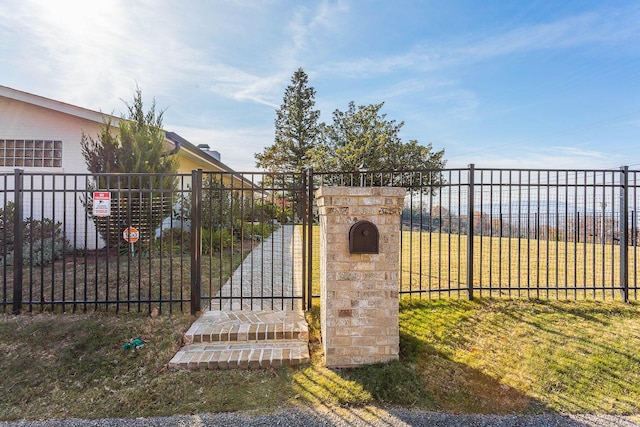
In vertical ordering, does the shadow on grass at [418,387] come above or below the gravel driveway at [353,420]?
above

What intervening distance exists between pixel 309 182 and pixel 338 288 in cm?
164

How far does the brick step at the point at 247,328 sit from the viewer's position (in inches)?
136

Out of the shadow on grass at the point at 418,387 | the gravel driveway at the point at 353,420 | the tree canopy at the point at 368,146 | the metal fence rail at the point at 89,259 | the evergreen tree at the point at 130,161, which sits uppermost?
the tree canopy at the point at 368,146

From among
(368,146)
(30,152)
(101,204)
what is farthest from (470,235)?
(368,146)

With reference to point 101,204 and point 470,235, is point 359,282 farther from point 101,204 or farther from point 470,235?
point 101,204

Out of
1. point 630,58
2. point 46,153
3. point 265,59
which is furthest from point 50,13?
point 630,58

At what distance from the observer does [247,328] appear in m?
3.57

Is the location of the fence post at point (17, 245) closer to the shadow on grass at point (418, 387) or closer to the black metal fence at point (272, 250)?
the black metal fence at point (272, 250)

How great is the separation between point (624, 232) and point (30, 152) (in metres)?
13.0

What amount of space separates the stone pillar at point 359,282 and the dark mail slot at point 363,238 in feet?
0.20

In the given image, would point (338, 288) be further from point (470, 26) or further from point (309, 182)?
point (470, 26)

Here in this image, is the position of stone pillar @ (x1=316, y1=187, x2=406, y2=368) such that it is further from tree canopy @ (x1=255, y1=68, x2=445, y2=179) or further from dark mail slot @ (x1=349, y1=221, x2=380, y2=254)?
tree canopy @ (x1=255, y1=68, x2=445, y2=179)

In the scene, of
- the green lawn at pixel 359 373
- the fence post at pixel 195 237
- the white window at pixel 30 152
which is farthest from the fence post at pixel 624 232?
the white window at pixel 30 152

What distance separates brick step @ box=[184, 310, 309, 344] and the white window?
7.67 meters
